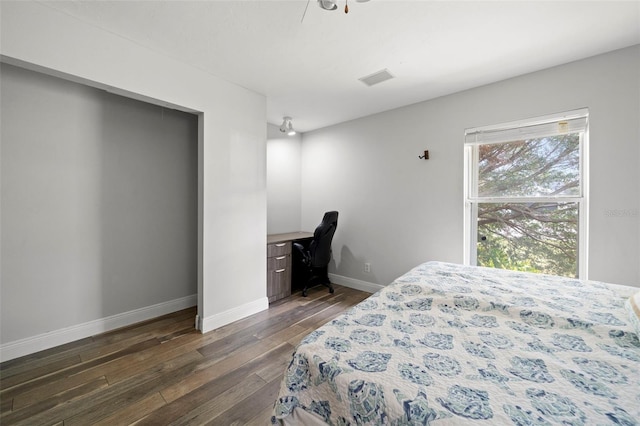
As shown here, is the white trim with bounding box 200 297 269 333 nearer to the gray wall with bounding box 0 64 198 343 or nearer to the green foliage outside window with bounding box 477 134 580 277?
the gray wall with bounding box 0 64 198 343

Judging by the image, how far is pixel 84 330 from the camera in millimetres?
2291

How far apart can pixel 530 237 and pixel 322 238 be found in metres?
2.22

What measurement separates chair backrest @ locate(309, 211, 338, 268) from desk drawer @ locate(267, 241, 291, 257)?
319mm

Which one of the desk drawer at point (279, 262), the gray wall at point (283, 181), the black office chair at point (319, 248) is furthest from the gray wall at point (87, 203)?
the black office chair at point (319, 248)

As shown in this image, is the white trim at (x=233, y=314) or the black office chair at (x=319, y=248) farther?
the black office chair at (x=319, y=248)

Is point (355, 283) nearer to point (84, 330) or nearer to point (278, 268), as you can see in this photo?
point (278, 268)

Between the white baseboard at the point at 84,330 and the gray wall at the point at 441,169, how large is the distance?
230cm

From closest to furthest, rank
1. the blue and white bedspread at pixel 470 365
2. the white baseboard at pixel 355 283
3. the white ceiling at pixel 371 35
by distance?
1. the blue and white bedspread at pixel 470 365
2. the white ceiling at pixel 371 35
3. the white baseboard at pixel 355 283

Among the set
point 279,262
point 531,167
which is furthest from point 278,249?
point 531,167

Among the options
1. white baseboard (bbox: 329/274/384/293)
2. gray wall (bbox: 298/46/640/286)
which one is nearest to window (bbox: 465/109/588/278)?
gray wall (bbox: 298/46/640/286)

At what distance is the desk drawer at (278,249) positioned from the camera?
3219 millimetres

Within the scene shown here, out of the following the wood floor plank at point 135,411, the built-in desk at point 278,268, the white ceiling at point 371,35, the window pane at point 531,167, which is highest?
the white ceiling at point 371,35

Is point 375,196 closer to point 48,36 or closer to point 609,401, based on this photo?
point 609,401

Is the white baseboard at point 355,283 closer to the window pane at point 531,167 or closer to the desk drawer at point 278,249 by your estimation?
the desk drawer at point 278,249
